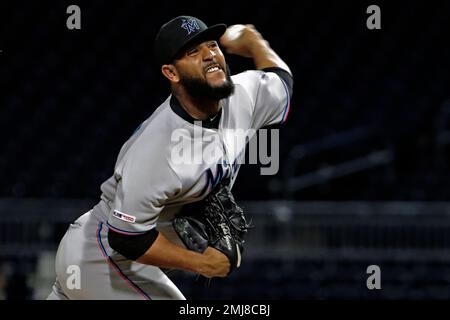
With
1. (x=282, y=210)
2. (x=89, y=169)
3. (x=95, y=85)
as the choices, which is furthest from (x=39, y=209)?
(x=95, y=85)

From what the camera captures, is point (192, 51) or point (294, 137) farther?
point (294, 137)

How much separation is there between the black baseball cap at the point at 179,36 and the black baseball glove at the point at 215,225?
0.54 m

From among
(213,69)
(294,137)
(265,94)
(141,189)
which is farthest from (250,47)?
(294,137)

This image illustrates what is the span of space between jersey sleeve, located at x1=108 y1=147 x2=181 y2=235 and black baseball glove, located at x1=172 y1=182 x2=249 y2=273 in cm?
20

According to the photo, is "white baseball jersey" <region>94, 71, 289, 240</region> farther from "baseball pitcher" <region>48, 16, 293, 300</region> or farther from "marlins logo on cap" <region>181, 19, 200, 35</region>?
"marlins logo on cap" <region>181, 19, 200, 35</region>

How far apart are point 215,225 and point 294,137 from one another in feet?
15.6

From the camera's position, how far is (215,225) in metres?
3.38

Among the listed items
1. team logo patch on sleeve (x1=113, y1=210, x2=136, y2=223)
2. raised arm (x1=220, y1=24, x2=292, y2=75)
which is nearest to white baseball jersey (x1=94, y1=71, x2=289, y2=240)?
team logo patch on sleeve (x1=113, y1=210, x2=136, y2=223)

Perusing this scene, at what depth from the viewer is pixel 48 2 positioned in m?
9.22

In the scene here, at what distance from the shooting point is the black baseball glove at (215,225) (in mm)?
3297

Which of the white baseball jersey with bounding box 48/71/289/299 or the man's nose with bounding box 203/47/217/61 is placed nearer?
the white baseball jersey with bounding box 48/71/289/299

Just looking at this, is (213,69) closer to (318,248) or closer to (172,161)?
(172,161)

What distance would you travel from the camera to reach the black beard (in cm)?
323

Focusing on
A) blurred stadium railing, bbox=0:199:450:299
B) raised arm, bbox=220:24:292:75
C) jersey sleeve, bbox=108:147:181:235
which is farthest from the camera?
blurred stadium railing, bbox=0:199:450:299
